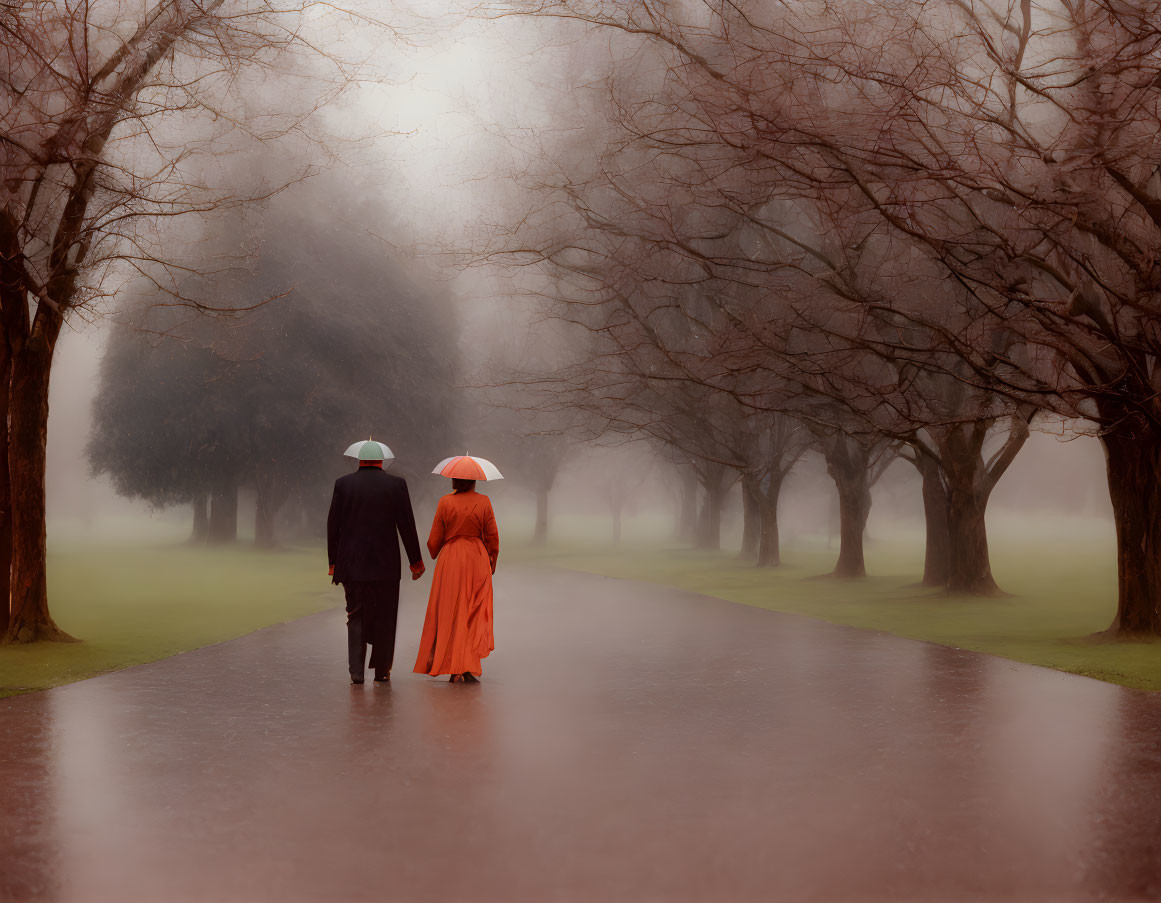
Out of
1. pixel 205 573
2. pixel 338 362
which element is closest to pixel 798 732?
pixel 205 573

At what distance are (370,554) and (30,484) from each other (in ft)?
21.1

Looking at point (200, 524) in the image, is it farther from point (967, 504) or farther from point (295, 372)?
point (967, 504)

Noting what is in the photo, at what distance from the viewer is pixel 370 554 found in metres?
10.7

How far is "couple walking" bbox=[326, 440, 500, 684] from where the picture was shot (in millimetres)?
10719

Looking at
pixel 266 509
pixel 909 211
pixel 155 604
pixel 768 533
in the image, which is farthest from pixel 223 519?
pixel 909 211

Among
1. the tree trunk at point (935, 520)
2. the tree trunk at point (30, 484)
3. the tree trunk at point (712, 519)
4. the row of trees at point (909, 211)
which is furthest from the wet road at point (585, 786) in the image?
the tree trunk at point (712, 519)

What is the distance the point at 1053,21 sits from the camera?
50.0 ft

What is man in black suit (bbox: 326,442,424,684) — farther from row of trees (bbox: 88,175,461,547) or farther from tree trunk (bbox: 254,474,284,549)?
tree trunk (bbox: 254,474,284,549)

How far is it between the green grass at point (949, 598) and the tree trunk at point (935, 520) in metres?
0.70

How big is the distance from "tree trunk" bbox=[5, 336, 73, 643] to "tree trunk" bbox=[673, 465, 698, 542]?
34.7 m

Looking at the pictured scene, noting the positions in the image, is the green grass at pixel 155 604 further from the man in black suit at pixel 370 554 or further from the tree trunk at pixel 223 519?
the tree trunk at pixel 223 519

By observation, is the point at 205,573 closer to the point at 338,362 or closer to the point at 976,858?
the point at 338,362

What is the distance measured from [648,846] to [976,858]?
1471 mm

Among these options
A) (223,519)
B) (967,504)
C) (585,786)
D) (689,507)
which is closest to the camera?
(585,786)
